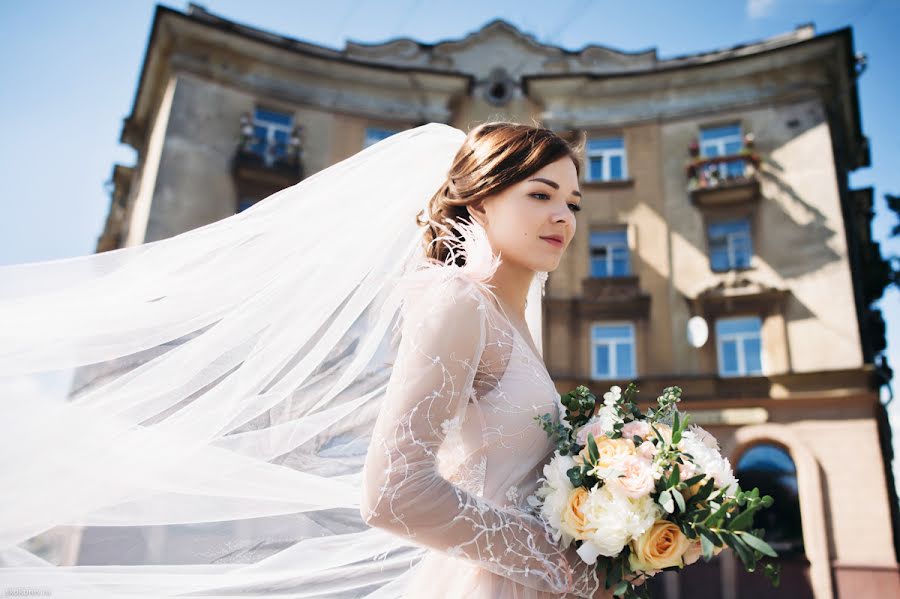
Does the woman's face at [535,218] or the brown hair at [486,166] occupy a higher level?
the brown hair at [486,166]

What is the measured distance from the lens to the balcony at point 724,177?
15.3 m

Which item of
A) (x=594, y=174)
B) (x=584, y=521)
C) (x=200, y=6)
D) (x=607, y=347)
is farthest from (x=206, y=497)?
(x=200, y=6)

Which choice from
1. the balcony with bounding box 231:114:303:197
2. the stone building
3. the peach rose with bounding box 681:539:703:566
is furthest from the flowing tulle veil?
the balcony with bounding box 231:114:303:197

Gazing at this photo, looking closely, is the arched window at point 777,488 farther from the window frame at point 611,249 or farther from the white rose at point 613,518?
the white rose at point 613,518

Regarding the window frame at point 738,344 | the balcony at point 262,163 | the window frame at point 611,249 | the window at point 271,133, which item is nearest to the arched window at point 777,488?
the window frame at point 738,344

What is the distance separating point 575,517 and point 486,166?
1.12 metres

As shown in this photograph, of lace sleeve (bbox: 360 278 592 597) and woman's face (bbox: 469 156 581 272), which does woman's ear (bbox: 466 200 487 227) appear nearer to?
woman's face (bbox: 469 156 581 272)

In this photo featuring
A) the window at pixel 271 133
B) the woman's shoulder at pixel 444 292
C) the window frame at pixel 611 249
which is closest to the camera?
the woman's shoulder at pixel 444 292

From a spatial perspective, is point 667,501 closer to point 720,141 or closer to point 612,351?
A: point 612,351

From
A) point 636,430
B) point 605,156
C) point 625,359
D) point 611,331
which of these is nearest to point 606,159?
point 605,156

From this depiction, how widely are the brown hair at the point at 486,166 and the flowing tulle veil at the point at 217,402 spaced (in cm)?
28

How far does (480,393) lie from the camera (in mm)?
1845

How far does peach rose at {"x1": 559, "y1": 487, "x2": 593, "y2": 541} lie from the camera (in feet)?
5.01

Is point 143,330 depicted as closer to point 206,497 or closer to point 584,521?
point 206,497
